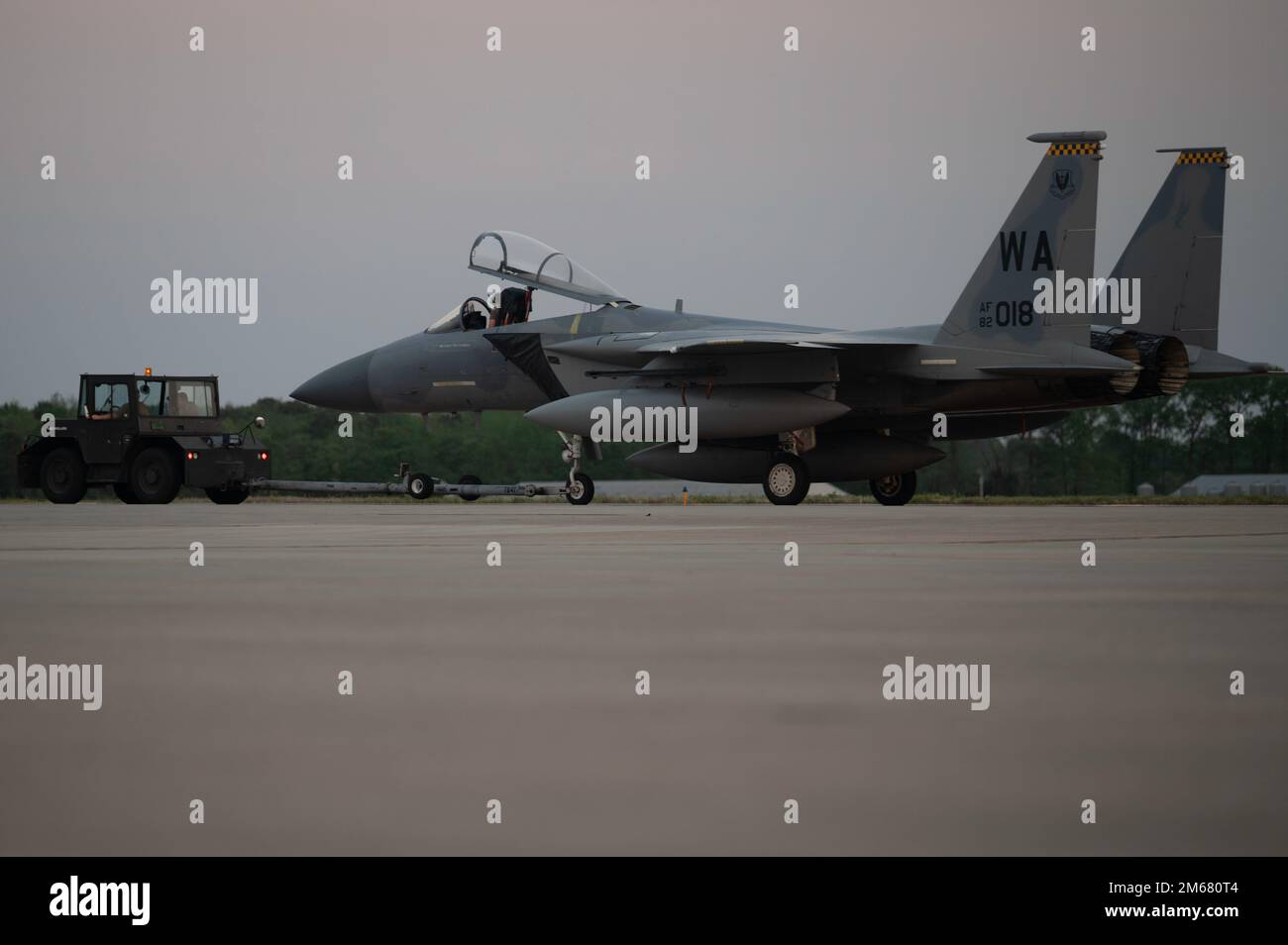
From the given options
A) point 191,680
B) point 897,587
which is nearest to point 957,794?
point 191,680

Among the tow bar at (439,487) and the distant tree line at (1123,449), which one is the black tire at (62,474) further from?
the distant tree line at (1123,449)

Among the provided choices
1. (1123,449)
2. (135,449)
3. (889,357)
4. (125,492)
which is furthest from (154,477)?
(1123,449)

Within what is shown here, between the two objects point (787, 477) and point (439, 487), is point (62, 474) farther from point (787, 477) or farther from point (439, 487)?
point (787, 477)

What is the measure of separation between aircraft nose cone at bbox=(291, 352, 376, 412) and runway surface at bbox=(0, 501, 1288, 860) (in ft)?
57.1

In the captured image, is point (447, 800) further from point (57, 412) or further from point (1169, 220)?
point (57, 412)

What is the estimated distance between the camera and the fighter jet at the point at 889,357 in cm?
2112

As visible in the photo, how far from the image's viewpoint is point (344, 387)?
28281 millimetres

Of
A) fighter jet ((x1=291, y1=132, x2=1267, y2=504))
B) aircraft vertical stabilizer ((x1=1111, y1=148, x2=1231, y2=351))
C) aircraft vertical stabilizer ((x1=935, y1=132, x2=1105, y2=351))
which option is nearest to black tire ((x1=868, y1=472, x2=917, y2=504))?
fighter jet ((x1=291, y1=132, x2=1267, y2=504))

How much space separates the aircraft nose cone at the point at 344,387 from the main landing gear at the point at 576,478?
4.49 metres

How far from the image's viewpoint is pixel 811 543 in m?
13.5

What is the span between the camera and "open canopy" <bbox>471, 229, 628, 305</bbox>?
25734 mm

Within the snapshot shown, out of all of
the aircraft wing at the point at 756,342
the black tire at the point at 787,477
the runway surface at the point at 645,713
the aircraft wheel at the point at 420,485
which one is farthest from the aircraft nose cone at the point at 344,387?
the runway surface at the point at 645,713

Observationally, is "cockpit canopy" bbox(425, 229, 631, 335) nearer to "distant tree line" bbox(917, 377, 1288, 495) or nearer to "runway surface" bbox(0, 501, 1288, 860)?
"runway surface" bbox(0, 501, 1288, 860)

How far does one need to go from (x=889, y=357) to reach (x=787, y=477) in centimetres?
218
